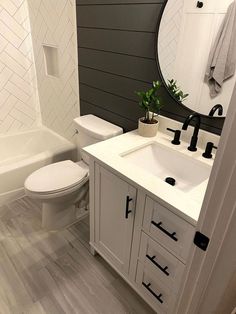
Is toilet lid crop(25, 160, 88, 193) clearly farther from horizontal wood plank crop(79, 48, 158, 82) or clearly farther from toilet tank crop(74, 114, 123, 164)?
horizontal wood plank crop(79, 48, 158, 82)

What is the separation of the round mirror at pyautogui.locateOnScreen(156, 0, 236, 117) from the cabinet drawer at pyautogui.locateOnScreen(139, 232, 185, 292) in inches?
29.7

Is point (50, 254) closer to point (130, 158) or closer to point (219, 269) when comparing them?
point (130, 158)

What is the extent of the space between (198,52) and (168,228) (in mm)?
915

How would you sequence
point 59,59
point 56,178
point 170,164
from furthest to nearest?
point 59,59, point 56,178, point 170,164

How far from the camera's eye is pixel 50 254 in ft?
5.57

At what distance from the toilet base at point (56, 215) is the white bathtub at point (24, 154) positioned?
0.49 meters

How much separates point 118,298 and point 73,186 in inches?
31.0

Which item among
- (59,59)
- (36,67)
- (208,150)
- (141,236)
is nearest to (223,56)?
(208,150)

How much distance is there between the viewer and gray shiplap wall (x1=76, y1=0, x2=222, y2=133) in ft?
4.55

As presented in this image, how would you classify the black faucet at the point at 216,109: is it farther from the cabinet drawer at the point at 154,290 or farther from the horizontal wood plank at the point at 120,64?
the cabinet drawer at the point at 154,290

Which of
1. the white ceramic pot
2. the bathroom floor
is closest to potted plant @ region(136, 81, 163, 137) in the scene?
the white ceramic pot

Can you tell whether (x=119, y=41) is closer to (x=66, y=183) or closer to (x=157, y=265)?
(x=66, y=183)

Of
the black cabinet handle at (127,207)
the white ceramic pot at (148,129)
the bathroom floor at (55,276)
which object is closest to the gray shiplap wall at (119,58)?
the white ceramic pot at (148,129)

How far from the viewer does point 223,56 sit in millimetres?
1134
